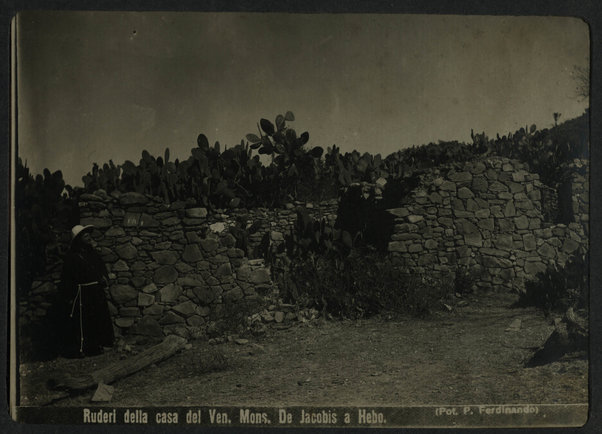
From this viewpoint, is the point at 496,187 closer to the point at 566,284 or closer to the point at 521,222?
the point at 521,222

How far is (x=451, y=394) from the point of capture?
153 inches

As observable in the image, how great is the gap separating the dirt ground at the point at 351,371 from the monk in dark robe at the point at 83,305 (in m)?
0.13

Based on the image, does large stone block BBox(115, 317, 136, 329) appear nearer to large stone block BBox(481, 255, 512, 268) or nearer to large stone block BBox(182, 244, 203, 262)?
large stone block BBox(182, 244, 203, 262)

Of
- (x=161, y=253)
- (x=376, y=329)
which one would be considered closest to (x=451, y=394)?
(x=376, y=329)

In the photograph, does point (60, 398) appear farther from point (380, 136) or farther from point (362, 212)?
point (380, 136)

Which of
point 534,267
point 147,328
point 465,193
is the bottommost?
point 147,328

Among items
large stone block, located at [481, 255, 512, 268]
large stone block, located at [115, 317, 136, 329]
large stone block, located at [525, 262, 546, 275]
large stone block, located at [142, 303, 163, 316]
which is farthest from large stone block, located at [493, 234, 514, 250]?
large stone block, located at [115, 317, 136, 329]

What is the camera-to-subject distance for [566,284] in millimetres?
4047

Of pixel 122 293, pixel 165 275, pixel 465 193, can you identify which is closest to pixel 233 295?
pixel 165 275

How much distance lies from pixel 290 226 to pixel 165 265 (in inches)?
45.4

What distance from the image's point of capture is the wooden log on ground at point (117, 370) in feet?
12.5

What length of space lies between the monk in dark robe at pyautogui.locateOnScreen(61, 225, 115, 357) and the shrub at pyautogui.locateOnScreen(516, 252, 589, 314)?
3.80 m

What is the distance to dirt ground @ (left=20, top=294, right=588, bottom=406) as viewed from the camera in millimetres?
3852

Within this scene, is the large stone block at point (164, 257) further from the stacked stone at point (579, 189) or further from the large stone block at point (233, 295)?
the stacked stone at point (579, 189)
